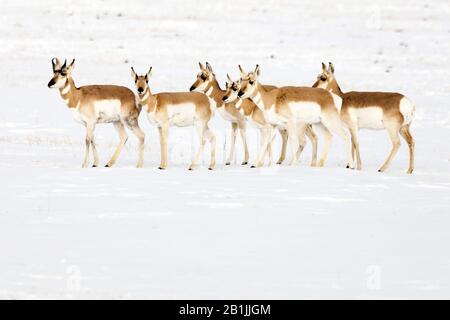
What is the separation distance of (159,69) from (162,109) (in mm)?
20234

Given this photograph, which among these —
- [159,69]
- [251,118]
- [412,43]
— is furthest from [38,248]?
[412,43]

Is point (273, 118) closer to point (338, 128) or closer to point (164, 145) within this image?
point (338, 128)

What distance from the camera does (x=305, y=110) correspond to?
16.7 m

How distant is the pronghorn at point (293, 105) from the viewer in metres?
16.6

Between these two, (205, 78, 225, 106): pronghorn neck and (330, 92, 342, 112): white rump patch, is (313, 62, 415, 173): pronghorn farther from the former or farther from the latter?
(205, 78, 225, 106): pronghorn neck

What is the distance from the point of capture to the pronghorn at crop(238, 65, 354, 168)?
16641mm

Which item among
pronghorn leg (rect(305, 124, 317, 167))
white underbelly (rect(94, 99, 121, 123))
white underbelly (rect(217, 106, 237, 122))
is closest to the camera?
white underbelly (rect(94, 99, 121, 123))

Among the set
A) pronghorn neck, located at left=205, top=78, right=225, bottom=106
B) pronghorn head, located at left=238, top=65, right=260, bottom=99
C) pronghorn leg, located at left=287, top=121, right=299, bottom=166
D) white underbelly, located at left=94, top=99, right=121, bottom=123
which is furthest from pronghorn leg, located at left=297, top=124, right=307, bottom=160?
white underbelly, located at left=94, top=99, right=121, bottom=123

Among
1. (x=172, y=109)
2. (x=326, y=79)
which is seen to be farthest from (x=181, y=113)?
(x=326, y=79)

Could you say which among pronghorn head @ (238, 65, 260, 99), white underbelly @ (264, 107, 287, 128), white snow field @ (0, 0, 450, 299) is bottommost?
white snow field @ (0, 0, 450, 299)

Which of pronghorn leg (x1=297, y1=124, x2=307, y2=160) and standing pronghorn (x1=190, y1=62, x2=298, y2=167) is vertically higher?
standing pronghorn (x1=190, y1=62, x2=298, y2=167)

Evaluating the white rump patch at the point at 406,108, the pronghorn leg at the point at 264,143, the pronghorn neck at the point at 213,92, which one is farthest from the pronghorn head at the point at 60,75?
the white rump patch at the point at 406,108

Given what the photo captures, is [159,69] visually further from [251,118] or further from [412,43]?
[251,118]

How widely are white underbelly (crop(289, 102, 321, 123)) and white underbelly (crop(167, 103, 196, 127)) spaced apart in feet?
5.29
